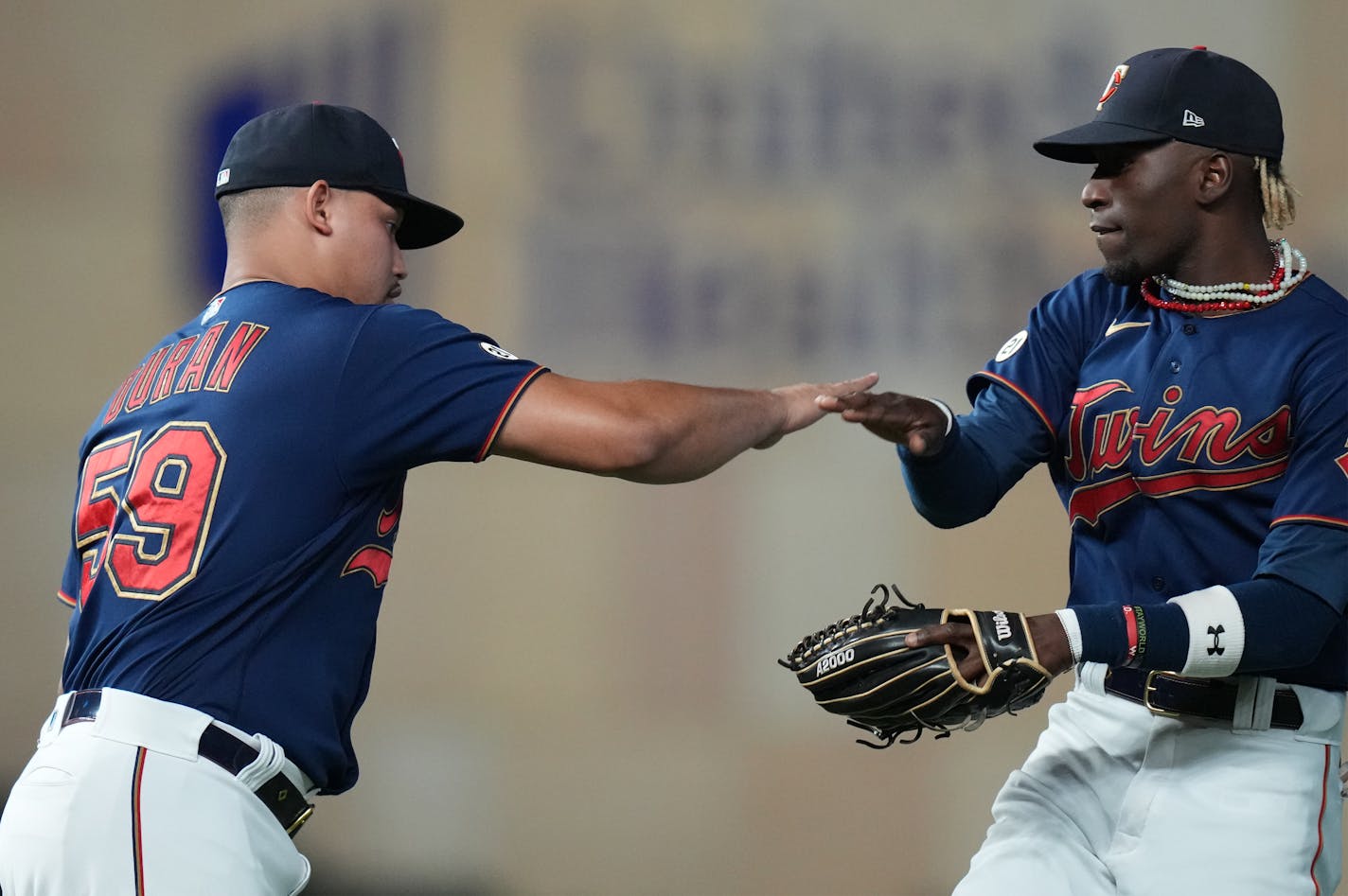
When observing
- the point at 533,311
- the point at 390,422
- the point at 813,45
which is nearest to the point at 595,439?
the point at 390,422

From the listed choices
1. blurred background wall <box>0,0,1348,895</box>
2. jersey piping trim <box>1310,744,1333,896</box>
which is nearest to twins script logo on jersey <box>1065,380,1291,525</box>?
jersey piping trim <box>1310,744,1333,896</box>

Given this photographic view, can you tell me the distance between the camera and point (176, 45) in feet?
17.8

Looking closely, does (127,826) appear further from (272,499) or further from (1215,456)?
(1215,456)

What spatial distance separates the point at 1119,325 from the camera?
285 centimetres

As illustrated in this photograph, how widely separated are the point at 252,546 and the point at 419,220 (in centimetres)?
93

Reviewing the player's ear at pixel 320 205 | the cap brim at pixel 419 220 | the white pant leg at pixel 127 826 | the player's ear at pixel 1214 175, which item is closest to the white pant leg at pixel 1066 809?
the player's ear at pixel 1214 175

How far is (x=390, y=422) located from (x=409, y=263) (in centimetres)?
309

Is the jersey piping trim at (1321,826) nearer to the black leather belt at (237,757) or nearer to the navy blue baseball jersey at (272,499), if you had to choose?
the navy blue baseball jersey at (272,499)

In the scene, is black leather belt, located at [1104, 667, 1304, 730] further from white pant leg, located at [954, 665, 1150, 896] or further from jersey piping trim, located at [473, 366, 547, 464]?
jersey piping trim, located at [473, 366, 547, 464]

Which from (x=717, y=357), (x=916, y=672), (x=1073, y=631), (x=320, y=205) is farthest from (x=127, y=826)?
(x=717, y=357)

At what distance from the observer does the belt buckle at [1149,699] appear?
2.60 meters

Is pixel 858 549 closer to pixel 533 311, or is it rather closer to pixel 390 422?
pixel 533 311

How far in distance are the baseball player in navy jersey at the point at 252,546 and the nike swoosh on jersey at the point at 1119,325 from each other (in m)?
0.78

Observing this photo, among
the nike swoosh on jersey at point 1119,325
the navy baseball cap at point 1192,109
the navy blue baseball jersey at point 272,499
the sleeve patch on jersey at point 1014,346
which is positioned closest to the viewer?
the navy blue baseball jersey at point 272,499
